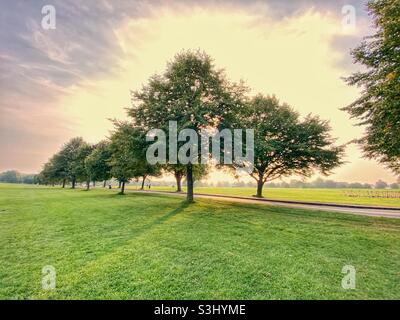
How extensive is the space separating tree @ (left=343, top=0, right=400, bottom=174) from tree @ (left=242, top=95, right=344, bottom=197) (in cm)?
1457

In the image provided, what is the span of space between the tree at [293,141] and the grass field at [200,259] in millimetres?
18990

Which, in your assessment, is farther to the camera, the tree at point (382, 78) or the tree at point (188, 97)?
the tree at point (188, 97)

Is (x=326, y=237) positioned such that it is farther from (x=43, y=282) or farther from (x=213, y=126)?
(x=213, y=126)

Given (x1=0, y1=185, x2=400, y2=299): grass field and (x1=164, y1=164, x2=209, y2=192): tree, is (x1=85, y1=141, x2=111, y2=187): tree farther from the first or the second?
(x1=0, y1=185, x2=400, y2=299): grass field

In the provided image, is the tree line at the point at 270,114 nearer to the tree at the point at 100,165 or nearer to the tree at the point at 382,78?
the tree at the point at 382,78

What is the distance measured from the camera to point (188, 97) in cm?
1822

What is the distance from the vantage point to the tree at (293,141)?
29641 mm

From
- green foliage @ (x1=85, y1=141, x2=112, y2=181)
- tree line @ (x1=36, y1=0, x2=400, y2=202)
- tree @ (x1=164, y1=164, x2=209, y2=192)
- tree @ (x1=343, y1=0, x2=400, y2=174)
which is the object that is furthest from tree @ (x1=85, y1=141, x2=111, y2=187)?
tree @ (x1=343, y1=0, x2=400, y2=174)

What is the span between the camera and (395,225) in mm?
11625
